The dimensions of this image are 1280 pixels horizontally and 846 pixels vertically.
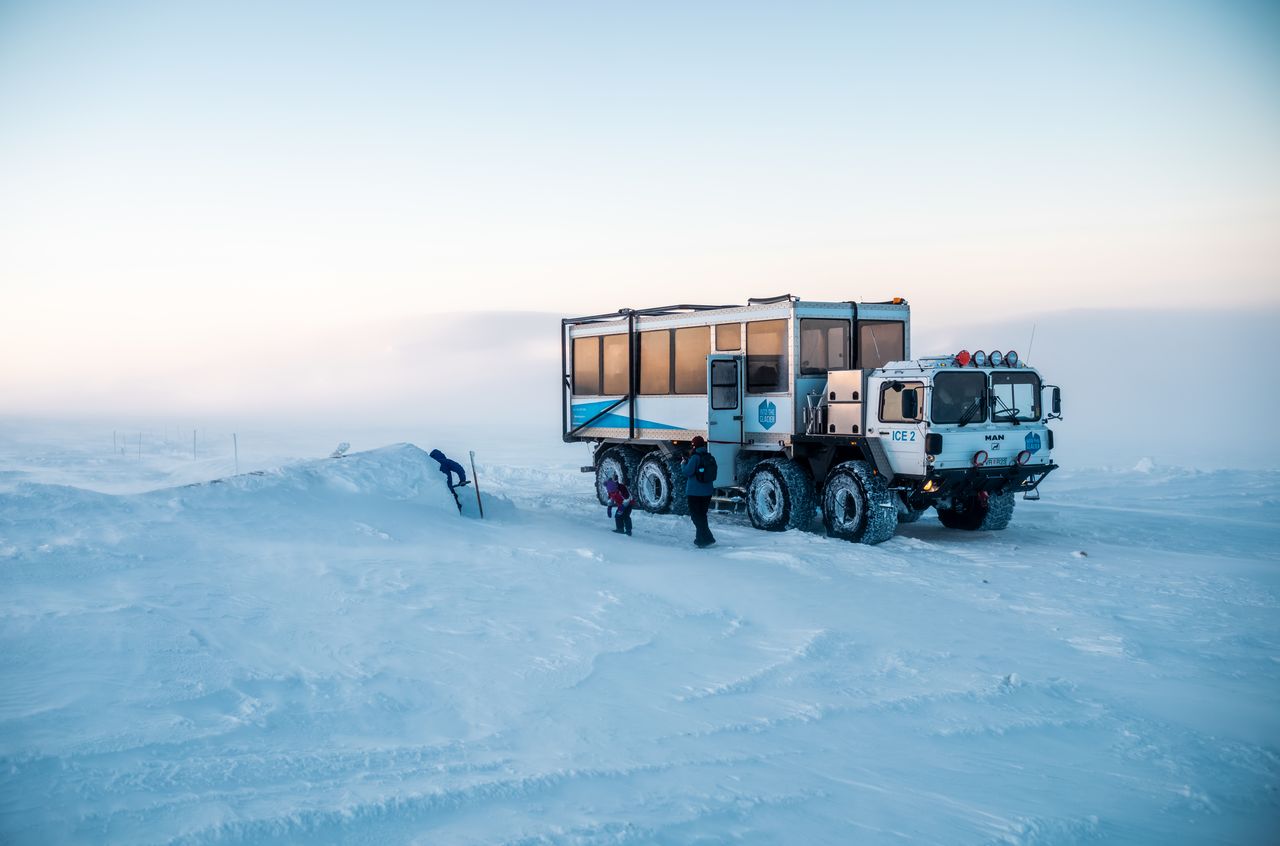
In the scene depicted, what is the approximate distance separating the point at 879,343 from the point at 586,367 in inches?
242

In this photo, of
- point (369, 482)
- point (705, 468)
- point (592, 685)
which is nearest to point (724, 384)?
point (705, 468)

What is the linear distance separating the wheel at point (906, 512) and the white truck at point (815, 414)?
4 cm

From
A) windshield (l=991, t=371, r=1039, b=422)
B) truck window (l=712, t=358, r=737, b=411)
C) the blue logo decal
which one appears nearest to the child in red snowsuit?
truck window (l=712, t=358, r=737, b=411)

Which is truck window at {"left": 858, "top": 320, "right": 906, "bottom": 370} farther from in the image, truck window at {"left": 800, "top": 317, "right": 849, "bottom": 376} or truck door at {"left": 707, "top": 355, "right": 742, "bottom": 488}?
truck door at {"left": 707, "top": 355, "right": 742, "bottom": 488}

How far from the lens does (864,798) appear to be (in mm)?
4938

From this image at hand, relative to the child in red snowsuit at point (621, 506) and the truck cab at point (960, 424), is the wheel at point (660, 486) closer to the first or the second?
the child in red snowsuit at point (621, 506)

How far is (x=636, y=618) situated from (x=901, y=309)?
8901 millimetres

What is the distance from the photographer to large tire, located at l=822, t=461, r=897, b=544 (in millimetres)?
12938

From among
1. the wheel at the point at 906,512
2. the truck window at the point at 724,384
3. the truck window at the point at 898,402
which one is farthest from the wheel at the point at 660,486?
the truck window at the point at 898,402

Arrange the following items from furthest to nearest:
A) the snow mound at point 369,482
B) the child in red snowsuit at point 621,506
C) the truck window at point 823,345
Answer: the truck window at point 823,345, the child in red snowsuit at point 621,506, the snow mound at point 369,482

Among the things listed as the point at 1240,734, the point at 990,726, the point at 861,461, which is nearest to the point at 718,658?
the point at 990,726

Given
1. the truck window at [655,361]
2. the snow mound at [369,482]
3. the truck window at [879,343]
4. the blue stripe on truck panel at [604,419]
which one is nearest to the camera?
the snow mound at [369,482]

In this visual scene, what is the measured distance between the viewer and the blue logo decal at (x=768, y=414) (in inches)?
580

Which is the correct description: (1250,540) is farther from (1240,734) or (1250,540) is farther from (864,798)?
(864,798)
